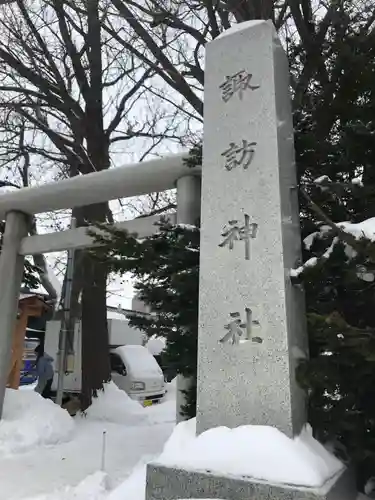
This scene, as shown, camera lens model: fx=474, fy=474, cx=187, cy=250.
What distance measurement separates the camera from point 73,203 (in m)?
6.92

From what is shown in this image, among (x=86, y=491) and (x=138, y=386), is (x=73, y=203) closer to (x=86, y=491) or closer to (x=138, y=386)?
(x=86, y=491)

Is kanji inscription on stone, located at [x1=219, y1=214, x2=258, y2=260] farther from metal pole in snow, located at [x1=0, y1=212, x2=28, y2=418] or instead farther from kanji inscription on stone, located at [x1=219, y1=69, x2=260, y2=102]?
metal pole in snow, located at [x1=0, y1=212, x2=28, y2=418]

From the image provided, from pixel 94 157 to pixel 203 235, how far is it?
6.25 metres

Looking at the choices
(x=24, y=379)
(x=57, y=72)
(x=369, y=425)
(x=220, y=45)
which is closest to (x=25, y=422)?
(x=369, y=425)

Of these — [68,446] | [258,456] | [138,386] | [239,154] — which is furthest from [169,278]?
[138,386]

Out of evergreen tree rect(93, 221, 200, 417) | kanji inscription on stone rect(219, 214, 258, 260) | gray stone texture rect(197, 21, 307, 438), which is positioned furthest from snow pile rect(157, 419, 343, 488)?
kanji inscription on stone rect(219, 214, 258, 260)

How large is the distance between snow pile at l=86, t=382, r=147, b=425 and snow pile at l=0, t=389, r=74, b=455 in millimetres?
1098

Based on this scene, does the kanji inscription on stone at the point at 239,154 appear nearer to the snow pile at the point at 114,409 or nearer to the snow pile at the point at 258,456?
the snow pile at the point at 258,456

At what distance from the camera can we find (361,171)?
3.94 m

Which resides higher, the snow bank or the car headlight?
the car headlight

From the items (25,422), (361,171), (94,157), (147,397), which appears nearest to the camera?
(361,171)

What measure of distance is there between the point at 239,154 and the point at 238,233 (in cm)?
67

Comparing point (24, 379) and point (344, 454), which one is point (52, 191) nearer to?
point (344, 454)

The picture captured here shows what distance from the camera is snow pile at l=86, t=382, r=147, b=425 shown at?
8.12 metres
